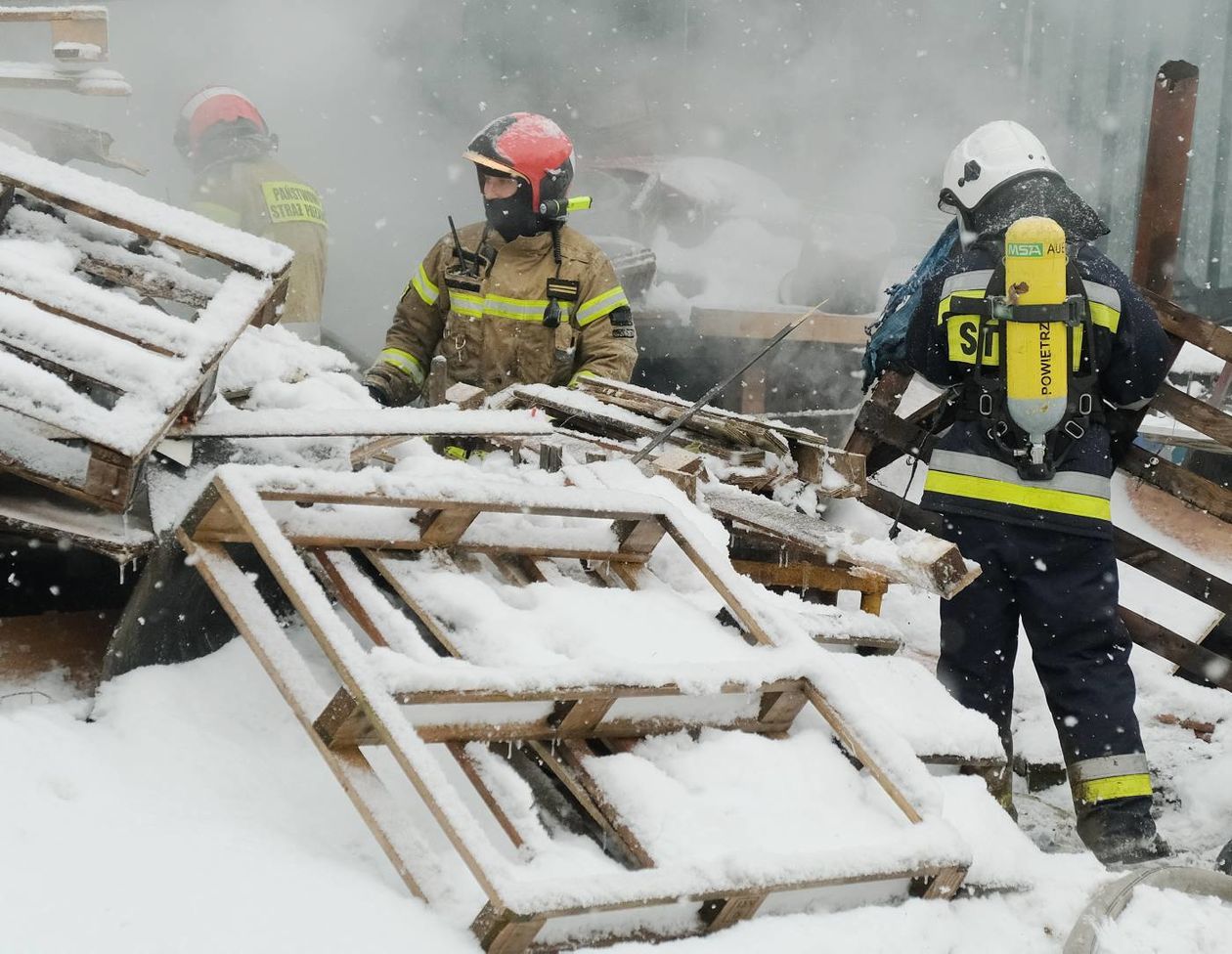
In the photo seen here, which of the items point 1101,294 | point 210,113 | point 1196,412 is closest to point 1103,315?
point 1101,294

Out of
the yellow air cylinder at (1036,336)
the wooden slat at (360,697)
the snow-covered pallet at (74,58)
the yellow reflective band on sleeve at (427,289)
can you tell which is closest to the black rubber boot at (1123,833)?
the yellow air cylinder at (1036,336)

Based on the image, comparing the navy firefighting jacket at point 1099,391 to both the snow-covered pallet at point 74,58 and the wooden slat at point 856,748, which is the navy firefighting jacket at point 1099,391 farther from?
the snow-covered pallet at point 74,58

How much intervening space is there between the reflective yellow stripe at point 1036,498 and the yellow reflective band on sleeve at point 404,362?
245 cm

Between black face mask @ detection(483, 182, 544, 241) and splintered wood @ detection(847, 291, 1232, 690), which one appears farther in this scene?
black face mask @ detection(483, 182, 544, 241)

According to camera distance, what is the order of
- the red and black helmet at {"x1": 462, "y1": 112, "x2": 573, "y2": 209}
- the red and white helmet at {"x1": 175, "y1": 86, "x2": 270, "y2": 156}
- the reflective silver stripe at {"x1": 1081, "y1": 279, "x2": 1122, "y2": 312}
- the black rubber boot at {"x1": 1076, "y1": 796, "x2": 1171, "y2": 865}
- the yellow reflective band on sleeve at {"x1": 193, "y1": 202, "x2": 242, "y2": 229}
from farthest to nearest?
the red and white helmet at {"x1": 175, "y1": 86, "x2": 270, "y2": 156}
the yellow reflective band on sleeve at {"x1": 193, "y1": 202, "x2": 242, "y2": 229}
the red and black helmet at {"x1": 462, "y1": 112, "x2": 573, "y2": 209}
the reflective silver stripe at {"x1": 1081, "y1": 279, "x2": 1122, "y2": 312}
the black rubber boot at {"x1": 1076, "y1": 796, "x2": 1171, "y2": 865}

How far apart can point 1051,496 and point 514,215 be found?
2491mm

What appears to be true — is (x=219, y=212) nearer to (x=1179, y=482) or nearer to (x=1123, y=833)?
(x=1179, y=482)

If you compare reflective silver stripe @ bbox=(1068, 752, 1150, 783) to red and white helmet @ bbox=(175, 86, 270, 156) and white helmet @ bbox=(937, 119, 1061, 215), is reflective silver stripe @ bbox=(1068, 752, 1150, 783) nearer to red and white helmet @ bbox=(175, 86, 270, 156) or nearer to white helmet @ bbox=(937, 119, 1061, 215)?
white helmet @ bbox=(937, 119, 1061, 215)

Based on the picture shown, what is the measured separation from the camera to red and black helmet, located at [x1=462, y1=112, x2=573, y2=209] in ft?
16.5

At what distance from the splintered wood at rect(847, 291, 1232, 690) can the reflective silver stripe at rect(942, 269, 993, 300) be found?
0.44m

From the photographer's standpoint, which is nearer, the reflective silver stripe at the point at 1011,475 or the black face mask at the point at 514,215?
the reflective silver stripe at the point at 1011,475

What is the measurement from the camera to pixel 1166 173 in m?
5.18

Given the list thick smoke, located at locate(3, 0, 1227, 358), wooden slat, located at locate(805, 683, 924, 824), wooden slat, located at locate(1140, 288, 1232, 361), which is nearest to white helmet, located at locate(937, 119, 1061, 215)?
wooden slat, located at locate(1140, 288, 1232, 361)

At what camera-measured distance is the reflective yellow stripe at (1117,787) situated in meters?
3.75
